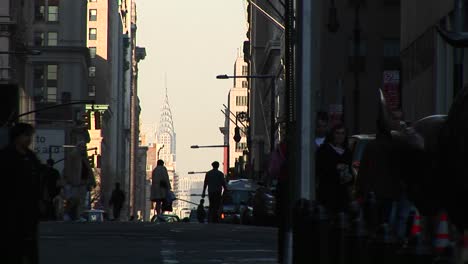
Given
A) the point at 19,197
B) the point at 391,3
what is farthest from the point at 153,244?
the point at 391,3

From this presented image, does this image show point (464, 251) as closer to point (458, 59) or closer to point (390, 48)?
point (458, 59)

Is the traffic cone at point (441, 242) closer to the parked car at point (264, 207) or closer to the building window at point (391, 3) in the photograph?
the parked car at point (264, 207)

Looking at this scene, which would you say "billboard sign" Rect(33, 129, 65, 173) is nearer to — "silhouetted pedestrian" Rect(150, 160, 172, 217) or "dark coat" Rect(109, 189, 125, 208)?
"dark coat" Rect(109, 189, 125, 208)

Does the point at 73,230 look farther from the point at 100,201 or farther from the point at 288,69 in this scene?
the point at 100,201

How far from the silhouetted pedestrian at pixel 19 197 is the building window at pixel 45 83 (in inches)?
6473

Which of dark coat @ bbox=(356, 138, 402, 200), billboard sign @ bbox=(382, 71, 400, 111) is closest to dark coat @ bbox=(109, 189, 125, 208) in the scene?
billboard sign @ bbox=(382, 71, 400, 111)

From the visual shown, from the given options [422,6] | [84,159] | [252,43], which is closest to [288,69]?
[84,159]

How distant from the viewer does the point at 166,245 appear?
25.2 m

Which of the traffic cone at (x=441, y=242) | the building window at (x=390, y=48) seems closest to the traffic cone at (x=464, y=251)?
the traffic cone at (x=441, y=242)

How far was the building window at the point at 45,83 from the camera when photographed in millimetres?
178512

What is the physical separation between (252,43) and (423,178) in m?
168

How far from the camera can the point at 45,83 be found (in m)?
181

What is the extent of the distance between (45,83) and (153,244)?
15702 cm

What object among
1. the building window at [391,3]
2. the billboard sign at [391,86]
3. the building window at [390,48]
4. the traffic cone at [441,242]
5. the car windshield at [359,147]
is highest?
the building window at [391,3]
